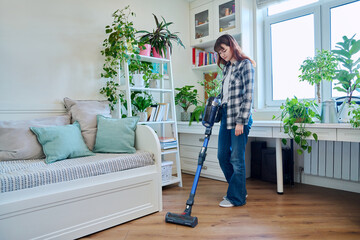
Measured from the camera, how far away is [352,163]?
2.50 m

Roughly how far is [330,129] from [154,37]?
181 cm

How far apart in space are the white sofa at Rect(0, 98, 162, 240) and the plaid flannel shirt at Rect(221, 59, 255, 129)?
646 millimetres

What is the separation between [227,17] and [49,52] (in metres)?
2.03

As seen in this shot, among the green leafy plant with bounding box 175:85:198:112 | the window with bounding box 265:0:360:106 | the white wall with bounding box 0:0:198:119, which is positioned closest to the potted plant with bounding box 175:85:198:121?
the green leafy plant with bounding box 175:85:198:112

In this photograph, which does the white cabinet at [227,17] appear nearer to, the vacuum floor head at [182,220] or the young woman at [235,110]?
the young woman at [235,110]

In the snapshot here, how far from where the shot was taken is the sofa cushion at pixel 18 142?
188 centimetres

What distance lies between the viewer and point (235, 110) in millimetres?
2131

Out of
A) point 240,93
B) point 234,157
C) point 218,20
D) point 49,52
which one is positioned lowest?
point 234,157

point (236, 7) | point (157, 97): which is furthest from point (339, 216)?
point (236, 7)

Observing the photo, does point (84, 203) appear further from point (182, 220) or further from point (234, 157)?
point (234, 157)

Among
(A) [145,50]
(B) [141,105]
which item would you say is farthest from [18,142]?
(A) [145,50]

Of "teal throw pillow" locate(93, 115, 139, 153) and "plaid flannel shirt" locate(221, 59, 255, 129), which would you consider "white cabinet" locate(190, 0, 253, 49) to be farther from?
"teal throw pillow" locate(93, 115, 139, 153)

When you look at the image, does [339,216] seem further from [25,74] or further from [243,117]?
[25,74]

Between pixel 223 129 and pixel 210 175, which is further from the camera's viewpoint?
pixel 210 175
